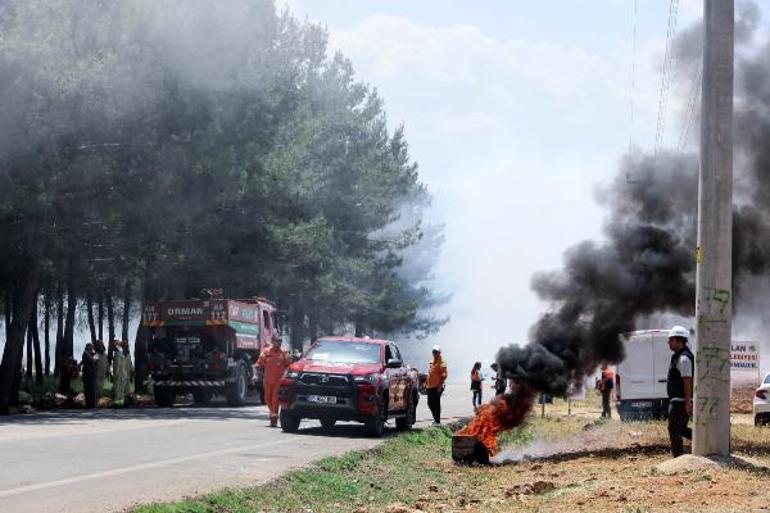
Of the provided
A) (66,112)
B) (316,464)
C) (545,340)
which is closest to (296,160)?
(66,112)

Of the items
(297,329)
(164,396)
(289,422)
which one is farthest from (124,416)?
(297,329)

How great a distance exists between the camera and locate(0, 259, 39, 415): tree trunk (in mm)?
28562

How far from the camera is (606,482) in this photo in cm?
1228

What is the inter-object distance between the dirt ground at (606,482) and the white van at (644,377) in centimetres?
864

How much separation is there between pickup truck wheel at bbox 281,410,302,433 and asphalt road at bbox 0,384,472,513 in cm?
26

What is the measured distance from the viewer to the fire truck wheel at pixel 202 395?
32156 millimetres

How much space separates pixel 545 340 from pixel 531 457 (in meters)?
2.06

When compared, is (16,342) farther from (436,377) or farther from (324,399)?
(324,399)

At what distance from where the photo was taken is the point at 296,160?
39562 mm

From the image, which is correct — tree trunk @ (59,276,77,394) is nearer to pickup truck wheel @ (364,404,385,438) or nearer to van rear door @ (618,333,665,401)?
van rear door @ (618,333,665,401)

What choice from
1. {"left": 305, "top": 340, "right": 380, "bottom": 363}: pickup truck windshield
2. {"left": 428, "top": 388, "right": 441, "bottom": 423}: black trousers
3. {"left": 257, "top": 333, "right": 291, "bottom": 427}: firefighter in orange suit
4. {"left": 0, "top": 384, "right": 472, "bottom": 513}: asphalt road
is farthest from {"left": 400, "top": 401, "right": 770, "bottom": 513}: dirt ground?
{"left": 257, "top": 333, "right": 291, "bottom": 427}: firefighter in orange suit

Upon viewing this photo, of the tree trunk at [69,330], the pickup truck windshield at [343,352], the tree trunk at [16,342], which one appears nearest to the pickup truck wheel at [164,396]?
the tree trunk at [16,342]

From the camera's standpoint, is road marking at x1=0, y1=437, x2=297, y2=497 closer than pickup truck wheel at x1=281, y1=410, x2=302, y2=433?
Yes

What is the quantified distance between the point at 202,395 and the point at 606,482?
22146 mm
